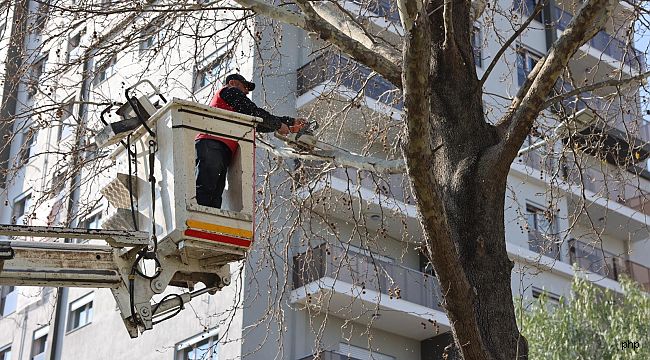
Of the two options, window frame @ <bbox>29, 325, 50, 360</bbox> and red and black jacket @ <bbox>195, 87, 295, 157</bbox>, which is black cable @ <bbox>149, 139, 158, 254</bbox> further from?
window frame @ <bbox>29, 325, 50, 360</bbox>

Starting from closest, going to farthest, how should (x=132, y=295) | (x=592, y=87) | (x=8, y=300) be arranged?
(x=132, y=295), (x=592, y=87), (x=8, y=300)

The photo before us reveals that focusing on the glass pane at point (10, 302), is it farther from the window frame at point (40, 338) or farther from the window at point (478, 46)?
the window at point (478, 46)

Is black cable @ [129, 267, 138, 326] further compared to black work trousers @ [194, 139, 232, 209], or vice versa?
black work trousers @ [194, 139, 232, 209]

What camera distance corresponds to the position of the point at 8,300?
99.4ft

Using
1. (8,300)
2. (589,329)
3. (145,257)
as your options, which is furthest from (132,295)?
(8,300)

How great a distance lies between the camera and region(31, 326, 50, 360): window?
91.7 ft

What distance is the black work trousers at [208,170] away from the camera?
788cm

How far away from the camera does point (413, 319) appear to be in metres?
23.4

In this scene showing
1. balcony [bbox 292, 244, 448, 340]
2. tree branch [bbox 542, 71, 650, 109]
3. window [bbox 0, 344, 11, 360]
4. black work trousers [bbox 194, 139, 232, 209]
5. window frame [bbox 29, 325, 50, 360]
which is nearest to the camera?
black work trousers [bbox 194, 139, 232, 209]

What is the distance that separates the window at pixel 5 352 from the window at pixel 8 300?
913mm

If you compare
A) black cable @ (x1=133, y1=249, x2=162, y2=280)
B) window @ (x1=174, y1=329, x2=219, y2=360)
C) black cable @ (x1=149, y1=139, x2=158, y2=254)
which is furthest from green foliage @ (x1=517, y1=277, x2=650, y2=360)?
black cable @ (x1=133, y1=249, x2=162, y2=280)

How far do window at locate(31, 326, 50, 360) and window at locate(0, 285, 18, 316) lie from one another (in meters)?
1.76

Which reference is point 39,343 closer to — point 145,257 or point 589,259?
point 589,259

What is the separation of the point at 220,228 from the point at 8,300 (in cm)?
2400
